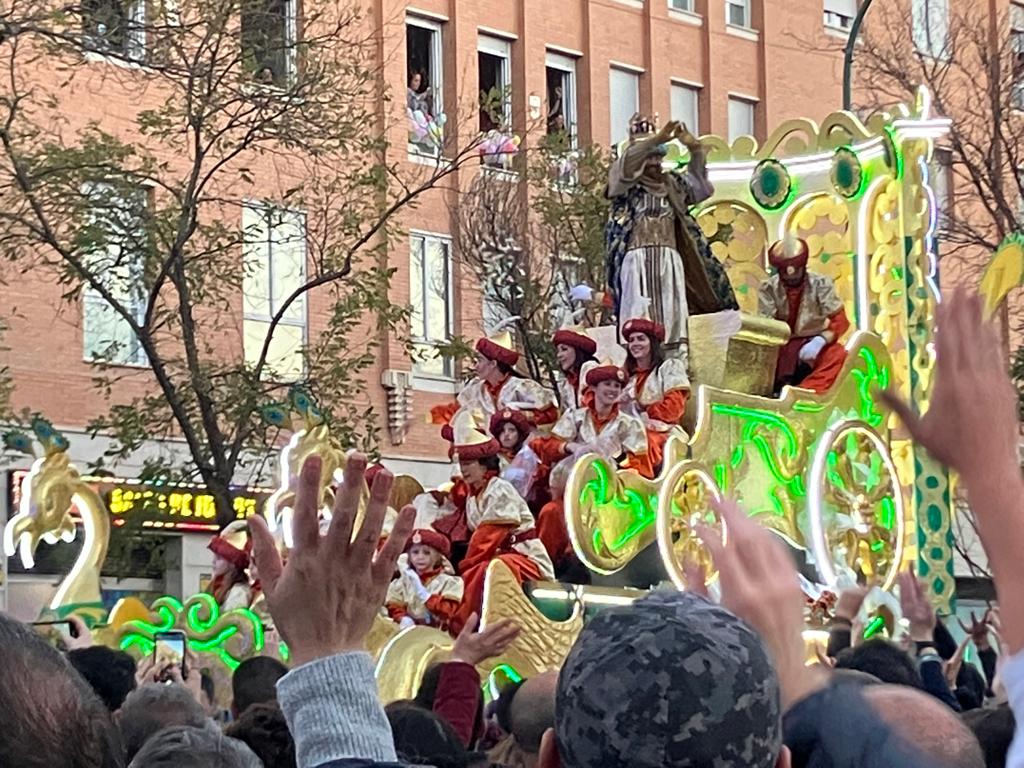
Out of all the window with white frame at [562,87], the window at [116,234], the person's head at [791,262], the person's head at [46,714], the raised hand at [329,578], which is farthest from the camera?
the window with white frame at [562,87]

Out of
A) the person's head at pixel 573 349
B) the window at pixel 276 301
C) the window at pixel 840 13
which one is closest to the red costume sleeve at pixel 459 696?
the person's head at pixel 573 349

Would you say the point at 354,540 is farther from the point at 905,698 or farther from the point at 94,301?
the point at 94,301

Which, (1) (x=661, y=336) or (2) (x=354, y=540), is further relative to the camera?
(1) (x=661, y=336)

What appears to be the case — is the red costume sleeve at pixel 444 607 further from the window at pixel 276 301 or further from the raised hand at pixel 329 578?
the window at pixel 276 301

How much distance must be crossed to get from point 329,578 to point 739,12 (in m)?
31.2

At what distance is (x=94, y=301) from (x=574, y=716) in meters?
21.3

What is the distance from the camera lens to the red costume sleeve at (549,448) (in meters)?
13.0

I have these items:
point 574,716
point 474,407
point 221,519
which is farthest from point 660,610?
point 221,519

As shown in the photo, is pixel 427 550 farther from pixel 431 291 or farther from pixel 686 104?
pixel 686 104

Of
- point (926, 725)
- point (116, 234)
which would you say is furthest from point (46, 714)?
point (116, 234)

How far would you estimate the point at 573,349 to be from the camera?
44.9 feet

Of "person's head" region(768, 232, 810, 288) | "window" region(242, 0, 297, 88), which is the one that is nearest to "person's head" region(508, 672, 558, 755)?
"person's head" region(768, 232, 810, 288)

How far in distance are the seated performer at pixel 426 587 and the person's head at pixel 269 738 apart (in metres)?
7.26

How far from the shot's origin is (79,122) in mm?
23703
